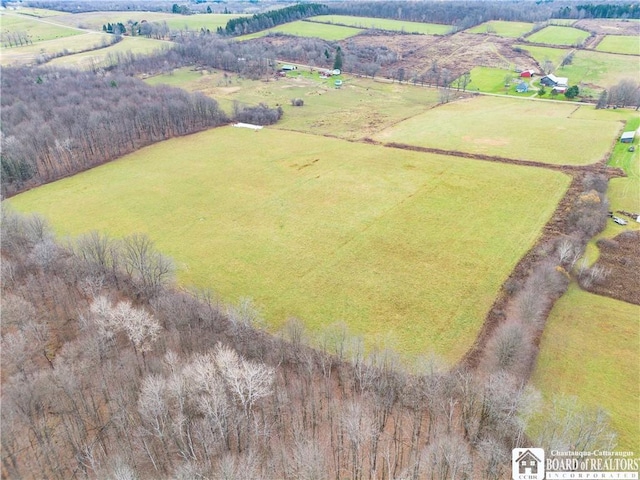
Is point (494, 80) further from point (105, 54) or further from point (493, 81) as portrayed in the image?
point (105, 54)

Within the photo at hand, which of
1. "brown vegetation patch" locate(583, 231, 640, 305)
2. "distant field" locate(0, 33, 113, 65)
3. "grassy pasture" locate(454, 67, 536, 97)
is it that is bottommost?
"brown vegetation patch" locate(583, 231, 640, 305)

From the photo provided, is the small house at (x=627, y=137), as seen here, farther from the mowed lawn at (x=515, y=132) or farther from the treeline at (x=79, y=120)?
the treeline at (x=79, y=120)

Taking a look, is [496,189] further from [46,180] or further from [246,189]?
[46,180]

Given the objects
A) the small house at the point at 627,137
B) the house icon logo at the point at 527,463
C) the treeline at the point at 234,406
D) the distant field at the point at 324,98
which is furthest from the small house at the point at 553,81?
the house icon logo at the point at 527,463

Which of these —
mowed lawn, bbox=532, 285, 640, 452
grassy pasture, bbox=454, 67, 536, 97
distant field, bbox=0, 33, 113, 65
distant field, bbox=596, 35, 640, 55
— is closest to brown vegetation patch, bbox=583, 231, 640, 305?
mowed lawn, bbox=532, 285, 640, 452

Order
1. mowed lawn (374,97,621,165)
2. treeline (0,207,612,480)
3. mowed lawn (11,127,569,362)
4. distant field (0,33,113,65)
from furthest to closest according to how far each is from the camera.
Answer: distant field (0,33,113,65) → mowed lawn (374,97,621,165) → mowed lawn (11,127,569,362) → treeline (0,207,612,480)

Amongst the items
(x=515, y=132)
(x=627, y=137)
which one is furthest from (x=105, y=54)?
(x=627, y=137)

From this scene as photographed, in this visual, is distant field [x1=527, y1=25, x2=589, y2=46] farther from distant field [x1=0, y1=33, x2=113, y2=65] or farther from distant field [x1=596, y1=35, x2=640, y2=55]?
distant field [x1=0, y1=33, x2=113, y2=65]
